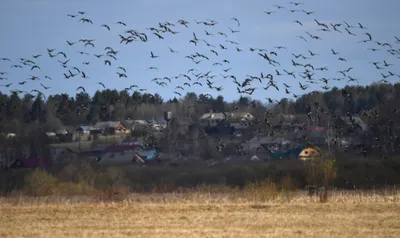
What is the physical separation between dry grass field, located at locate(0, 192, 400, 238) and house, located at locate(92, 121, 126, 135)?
74.6 meters

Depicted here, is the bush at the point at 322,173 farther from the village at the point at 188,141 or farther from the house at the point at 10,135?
the house at the point at 10,135

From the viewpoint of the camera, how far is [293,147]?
9031 cm

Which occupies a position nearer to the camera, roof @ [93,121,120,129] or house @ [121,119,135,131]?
house @ [121,119,135,131]

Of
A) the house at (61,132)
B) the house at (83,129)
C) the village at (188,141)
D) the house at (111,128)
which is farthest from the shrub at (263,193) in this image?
the house at (83,129)

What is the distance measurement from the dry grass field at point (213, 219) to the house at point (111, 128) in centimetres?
7458

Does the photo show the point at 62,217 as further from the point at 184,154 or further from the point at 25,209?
the point at 184,154

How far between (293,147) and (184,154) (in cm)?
1429

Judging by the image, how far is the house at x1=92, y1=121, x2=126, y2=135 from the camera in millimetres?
114375

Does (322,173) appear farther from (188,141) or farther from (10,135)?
(10,135)

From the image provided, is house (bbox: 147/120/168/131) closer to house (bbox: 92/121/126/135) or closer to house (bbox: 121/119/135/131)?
house (bbox: 121/119/135/131)

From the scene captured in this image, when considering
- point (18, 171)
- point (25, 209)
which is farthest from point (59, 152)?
point (25, 209)

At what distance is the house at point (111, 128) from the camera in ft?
375

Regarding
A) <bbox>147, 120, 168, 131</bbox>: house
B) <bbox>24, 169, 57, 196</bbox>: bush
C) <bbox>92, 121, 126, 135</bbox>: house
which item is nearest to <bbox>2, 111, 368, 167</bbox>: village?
<bbox>92, 121, 126, 135</bbox>: house

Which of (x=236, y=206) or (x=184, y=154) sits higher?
(x=184, y=154)
